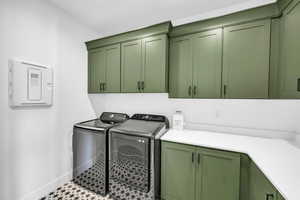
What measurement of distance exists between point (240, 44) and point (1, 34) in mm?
2674

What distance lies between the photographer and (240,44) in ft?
5.26

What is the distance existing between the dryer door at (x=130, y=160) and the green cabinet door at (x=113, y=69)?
84cm

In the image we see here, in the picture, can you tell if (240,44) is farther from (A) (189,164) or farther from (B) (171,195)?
(B) (171,195)

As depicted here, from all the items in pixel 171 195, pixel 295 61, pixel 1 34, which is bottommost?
pixel 171 195

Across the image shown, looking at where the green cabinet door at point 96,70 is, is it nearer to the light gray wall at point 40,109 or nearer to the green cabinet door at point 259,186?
the light gray wall at point 40,109

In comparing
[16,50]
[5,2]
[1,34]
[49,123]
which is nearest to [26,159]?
[49,123]

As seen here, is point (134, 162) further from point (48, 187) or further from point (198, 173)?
point (48, 187)

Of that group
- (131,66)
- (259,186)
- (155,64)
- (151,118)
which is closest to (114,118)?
(151,118)

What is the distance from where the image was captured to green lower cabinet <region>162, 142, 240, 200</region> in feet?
4.49

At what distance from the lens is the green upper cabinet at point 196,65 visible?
173 centimetres

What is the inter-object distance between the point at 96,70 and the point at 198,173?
2283 mm

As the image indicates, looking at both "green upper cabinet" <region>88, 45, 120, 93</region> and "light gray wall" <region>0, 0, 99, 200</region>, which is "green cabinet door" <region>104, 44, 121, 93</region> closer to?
"green upper cabinet" <region>88, 45, 120, 93</region>

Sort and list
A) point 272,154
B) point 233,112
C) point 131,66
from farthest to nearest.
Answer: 1. point 131,66
2. point 233,112
3. point 272,154

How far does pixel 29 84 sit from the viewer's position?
1.67 meters
